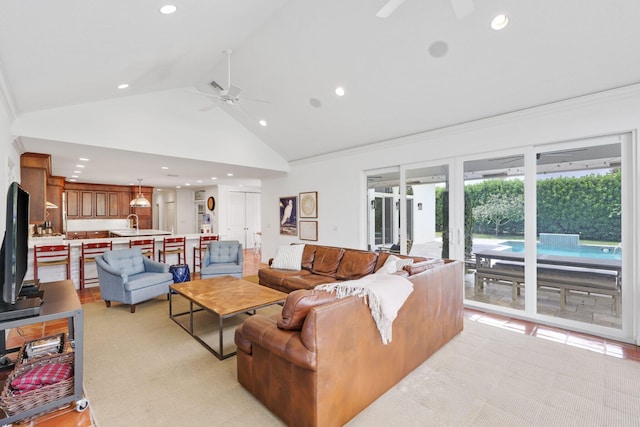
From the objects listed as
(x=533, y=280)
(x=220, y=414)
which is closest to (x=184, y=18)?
(x=220, y=414)

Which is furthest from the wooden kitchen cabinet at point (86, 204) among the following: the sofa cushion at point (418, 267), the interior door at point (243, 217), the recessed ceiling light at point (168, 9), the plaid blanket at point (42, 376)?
the sofa cushion at point (418, 267)

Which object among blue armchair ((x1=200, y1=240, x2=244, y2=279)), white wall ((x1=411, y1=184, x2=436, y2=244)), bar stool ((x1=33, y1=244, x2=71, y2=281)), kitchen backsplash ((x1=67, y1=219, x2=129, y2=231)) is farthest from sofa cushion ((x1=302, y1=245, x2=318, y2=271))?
kitchen backsplash ((x1=67, y1=219, x2=129, y2=231))

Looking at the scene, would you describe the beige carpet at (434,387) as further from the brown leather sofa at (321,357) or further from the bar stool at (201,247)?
the bar stool at (201,247)

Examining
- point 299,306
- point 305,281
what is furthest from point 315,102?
point 299,306

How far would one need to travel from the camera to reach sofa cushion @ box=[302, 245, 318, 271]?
16.6 feet

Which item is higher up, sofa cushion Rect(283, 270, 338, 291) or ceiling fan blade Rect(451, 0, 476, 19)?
ceiling fan blade Rect(451, 0, 476, 19)

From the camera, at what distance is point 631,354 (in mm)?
2932

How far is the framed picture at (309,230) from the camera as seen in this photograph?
22.0ft

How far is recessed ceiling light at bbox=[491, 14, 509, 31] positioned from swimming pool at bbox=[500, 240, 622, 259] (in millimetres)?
2602

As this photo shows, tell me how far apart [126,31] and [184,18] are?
1.65 feet

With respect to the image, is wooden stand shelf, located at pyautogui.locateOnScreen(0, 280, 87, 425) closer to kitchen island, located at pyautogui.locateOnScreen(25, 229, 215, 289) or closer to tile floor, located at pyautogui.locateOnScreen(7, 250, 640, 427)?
tile floor, located at pyautogui.locateOnScreen(7, 250, 640, 427)

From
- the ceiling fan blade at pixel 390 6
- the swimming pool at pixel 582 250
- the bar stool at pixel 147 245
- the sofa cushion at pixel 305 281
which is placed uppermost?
the ceiling fan blade at pixel 390 6

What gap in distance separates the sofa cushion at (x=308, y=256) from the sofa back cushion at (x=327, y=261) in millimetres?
73

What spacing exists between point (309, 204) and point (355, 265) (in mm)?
2765
